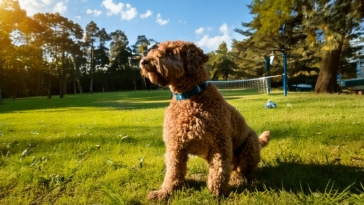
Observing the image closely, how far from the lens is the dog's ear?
2.21 meters

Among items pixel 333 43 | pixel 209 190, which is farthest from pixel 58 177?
pixel 333 43

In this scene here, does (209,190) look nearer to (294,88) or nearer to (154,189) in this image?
(154,189)

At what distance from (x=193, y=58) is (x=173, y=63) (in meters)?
0.19

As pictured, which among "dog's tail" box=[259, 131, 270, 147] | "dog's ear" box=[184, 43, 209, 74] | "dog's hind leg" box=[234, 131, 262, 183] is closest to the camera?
"dog's ear" box=[184, 43, 209, 74]

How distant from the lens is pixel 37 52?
77.1 ft

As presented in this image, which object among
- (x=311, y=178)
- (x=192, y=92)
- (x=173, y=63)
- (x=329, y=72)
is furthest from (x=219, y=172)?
(x=329, y=72)

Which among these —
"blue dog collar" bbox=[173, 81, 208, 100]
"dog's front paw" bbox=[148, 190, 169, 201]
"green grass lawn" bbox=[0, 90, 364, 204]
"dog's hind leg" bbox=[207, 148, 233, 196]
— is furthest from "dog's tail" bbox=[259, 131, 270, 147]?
"dog's front paw" bbox=[148, 190, 169, 201]

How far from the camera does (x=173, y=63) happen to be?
216cm

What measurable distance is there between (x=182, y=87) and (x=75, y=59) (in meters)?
40.5

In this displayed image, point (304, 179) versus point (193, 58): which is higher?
point (193, 58)

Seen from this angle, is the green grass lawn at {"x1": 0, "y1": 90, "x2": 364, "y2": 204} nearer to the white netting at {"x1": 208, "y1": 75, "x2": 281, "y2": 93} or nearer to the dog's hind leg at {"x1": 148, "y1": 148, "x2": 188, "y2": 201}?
the dog's hind leg at {"x1": 148, "y1": 148, "x2": 188, "y2": 201}

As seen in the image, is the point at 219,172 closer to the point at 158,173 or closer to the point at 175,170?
the point at 175,170

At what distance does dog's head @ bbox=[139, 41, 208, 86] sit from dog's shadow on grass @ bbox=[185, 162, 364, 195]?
0.96 metres

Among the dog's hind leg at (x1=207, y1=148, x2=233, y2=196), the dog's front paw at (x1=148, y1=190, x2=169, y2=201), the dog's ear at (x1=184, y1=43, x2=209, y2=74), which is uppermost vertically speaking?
the dog's ear at (x1=184, y1=43, x2=209, y2=74)
